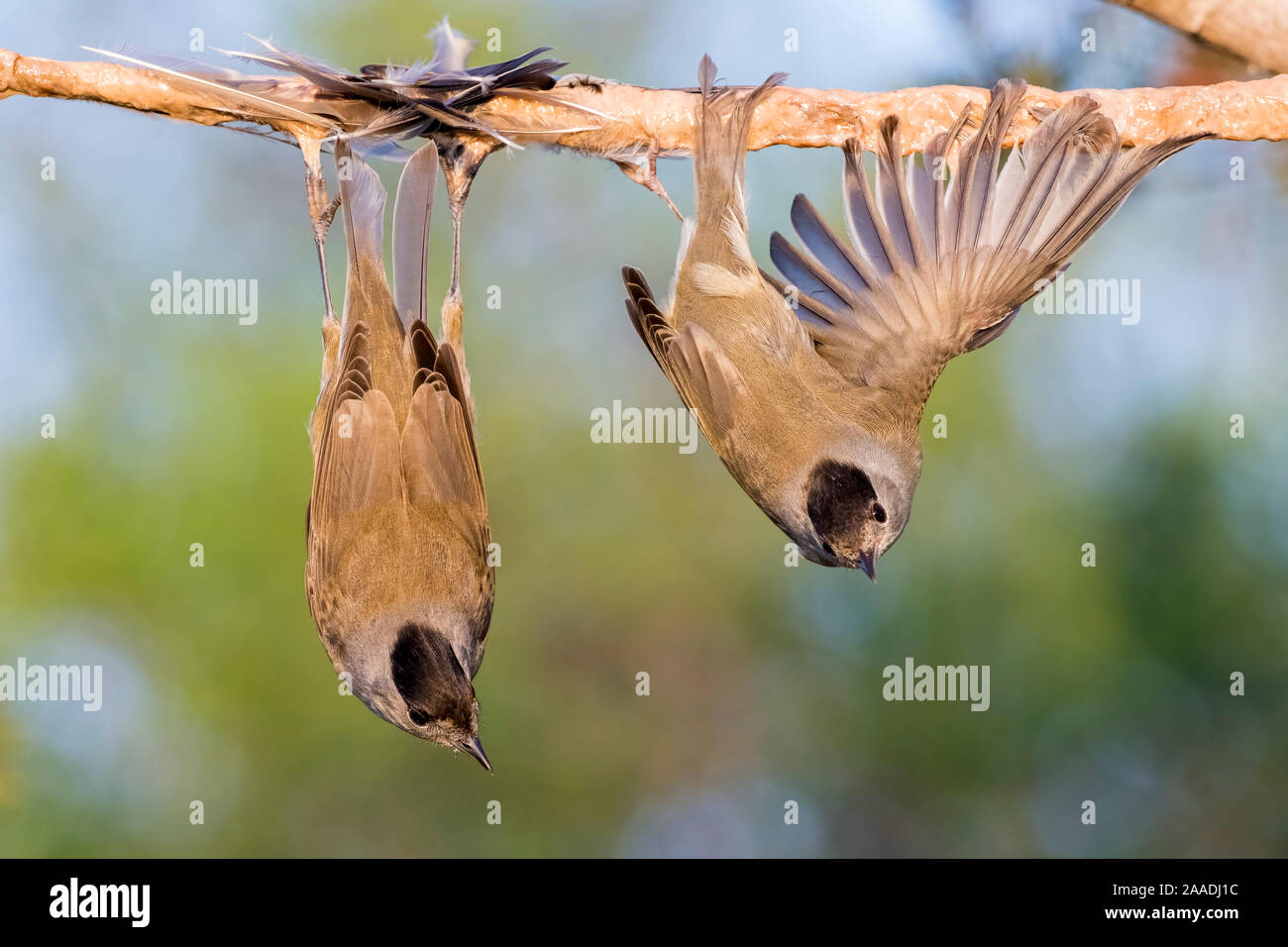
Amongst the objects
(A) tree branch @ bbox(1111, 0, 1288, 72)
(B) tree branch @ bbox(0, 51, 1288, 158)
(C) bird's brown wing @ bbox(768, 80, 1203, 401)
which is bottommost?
(C) bird's brown wing @ bbox(768, 80, 1203, 401)

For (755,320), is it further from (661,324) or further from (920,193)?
(920,193)

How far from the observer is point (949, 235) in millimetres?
3270

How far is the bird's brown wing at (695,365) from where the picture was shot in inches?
131

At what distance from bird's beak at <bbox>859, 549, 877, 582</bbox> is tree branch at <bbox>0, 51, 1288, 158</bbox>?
1.13 m

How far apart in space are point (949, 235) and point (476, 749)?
1973 millimetres

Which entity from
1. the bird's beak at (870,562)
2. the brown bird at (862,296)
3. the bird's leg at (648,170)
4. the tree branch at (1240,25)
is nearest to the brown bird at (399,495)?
the bird's leg at (648,170)

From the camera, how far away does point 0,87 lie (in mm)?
2867

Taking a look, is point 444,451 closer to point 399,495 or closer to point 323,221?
point 399,495

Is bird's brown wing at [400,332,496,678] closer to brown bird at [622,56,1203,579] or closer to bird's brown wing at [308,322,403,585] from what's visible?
bird's brown wing at [308,322,403,585]

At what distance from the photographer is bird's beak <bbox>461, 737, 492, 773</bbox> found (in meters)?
3.20

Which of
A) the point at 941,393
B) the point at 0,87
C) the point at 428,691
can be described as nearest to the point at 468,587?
the point at 428,691

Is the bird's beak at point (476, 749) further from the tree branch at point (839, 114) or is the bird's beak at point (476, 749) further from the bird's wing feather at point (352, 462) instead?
the tree branch at point (839, 114)

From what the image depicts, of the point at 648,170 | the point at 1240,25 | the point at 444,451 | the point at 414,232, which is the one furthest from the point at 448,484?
the point at 1240,25

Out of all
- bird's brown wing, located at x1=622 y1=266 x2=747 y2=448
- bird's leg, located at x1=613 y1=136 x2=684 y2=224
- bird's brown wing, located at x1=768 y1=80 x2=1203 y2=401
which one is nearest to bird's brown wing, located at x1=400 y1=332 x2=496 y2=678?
bird's brown wing, located at x1=622 y1=266 x2=747 y2=448
